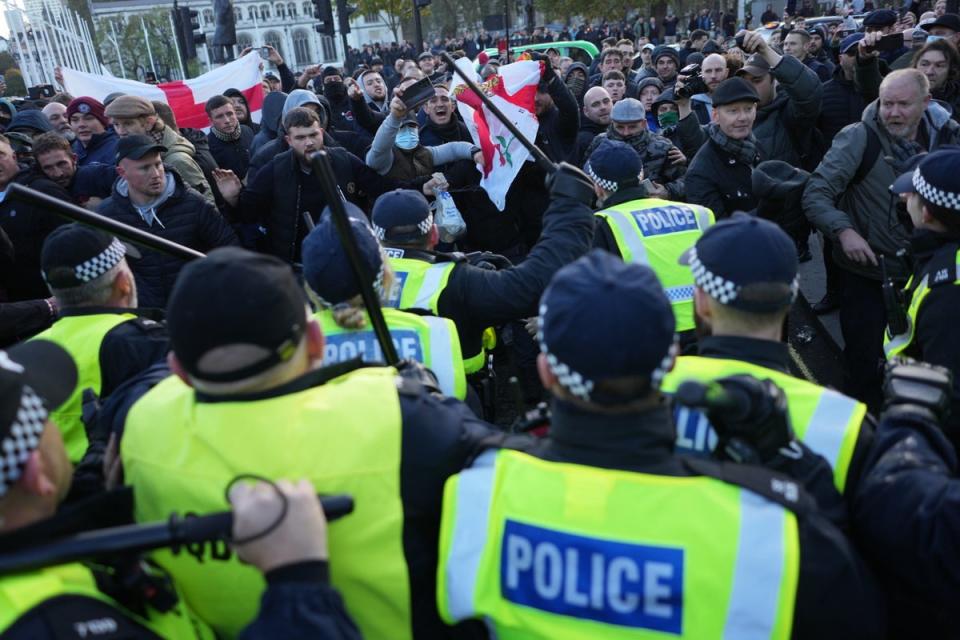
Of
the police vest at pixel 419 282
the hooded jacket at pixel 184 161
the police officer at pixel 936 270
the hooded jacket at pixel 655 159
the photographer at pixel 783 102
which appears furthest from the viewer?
the hooded jacket at pixel 184 161

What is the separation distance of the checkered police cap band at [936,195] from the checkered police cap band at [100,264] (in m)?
3.09

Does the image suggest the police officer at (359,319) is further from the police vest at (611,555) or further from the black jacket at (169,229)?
the black jacket at (169,229)

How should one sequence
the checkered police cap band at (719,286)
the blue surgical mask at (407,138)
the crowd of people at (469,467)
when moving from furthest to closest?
1. the blue surgical mask at (407,138)
2. the checkered police cap band at (719,286)
3. the crowd of people at (469,467)

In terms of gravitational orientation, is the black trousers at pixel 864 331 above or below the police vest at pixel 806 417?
below

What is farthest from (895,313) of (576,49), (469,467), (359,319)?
(576,49)

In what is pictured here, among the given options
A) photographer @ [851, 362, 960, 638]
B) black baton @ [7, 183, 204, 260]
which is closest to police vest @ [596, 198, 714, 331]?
photographer @ [851, 362, 960, 638]

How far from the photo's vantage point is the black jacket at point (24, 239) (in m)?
4.62

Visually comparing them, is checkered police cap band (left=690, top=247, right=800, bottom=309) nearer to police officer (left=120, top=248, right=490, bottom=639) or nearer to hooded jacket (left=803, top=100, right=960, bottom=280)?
police officer (left=120, top=248, right=490, bottom=639)

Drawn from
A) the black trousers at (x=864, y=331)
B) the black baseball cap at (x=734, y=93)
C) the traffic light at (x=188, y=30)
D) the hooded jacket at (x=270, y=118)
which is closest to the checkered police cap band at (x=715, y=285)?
the black trousers at (x=864, y=331)

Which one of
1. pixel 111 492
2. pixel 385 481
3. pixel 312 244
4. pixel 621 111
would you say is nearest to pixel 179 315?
pixel 111 492

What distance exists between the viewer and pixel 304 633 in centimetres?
124

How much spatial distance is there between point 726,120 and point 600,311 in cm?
378

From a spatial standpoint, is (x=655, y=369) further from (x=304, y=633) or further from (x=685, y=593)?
(x=304, y=633)

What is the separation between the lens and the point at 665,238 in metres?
3.59
